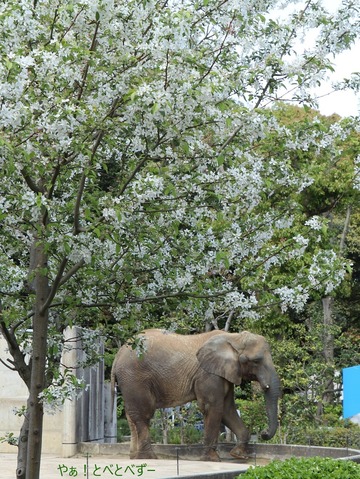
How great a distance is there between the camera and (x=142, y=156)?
9.37 metres

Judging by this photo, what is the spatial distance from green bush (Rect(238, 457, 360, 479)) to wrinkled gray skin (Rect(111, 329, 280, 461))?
6.31m

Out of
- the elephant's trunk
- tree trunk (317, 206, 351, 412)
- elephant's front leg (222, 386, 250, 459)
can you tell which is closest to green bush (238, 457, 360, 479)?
the elephant's trunk

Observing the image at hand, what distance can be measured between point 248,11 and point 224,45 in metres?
0.38

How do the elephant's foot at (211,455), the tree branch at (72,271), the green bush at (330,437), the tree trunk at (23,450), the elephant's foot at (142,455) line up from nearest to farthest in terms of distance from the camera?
the tree branch at (72,271) < the tree trunk at (23,450) < the elephant's foot at (211,455) < the elephant's foot at (142,455) < the green bush at (330,437)

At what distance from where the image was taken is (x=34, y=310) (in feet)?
33.7

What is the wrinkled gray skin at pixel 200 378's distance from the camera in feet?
57.6

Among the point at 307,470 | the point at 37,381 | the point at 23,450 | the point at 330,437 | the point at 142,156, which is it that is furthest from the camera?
the point at 330,437

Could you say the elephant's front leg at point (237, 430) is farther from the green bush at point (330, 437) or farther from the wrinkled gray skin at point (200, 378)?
the green bush at point (330, 437)

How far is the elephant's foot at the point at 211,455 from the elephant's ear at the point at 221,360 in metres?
1.17

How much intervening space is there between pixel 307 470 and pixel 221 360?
707 cm

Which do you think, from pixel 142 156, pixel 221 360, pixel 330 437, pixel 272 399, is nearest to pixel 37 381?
pixel 142 156

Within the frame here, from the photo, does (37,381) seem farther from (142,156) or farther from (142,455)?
(142,455)

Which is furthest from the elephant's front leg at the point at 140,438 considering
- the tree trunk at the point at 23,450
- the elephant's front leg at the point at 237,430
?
the tree trunk at the point at 23,450

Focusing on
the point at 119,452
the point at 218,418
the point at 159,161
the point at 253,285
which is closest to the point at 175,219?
the point at 159,161
